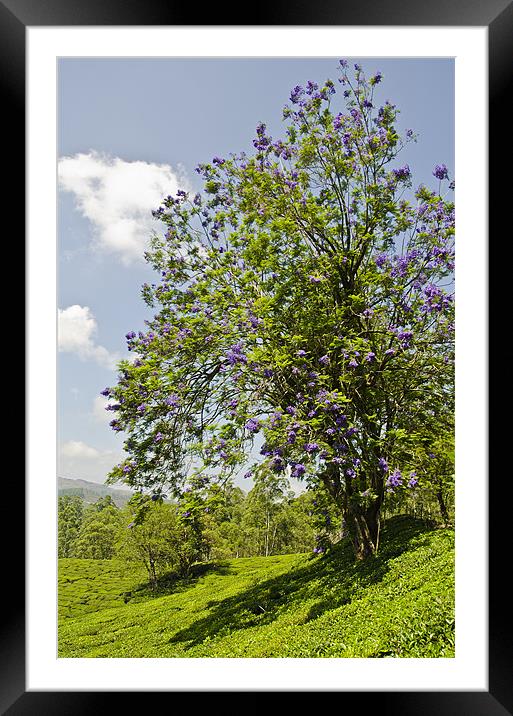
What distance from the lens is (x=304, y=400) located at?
336cm

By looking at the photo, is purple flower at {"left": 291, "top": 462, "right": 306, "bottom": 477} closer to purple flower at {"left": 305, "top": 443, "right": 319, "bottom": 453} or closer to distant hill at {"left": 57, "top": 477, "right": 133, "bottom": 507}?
purple flower at {"left": 305, "top": 443, "right": 319, "bottom": 453}

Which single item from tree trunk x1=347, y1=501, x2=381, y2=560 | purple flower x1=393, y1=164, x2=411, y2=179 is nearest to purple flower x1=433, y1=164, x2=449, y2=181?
purple flower x1=393, y1=164, x2=411, y2=179

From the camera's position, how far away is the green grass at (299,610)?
9.21 ft

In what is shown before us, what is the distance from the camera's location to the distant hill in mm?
3918

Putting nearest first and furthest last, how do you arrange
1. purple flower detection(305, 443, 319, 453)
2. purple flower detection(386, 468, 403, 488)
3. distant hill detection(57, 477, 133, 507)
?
purple flower detection(305, 443, 319, 453), purple flower detection(386, 468, 403, 488), distant hill detection(57, 477, 133, 507)

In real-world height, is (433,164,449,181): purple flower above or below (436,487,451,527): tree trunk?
above

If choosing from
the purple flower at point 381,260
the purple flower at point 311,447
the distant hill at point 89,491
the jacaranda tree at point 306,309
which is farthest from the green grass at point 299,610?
the purple flower at point 381,260

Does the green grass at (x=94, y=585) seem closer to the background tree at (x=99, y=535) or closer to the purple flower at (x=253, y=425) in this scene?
the background tree at (x=99, y=535)

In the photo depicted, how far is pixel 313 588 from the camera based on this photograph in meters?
3.60

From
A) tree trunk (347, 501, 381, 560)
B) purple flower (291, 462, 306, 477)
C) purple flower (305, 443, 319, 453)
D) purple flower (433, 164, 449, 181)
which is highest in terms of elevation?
purple flower (433, 164, 449, 181)

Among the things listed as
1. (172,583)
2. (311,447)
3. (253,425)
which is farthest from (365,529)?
(172,583)
